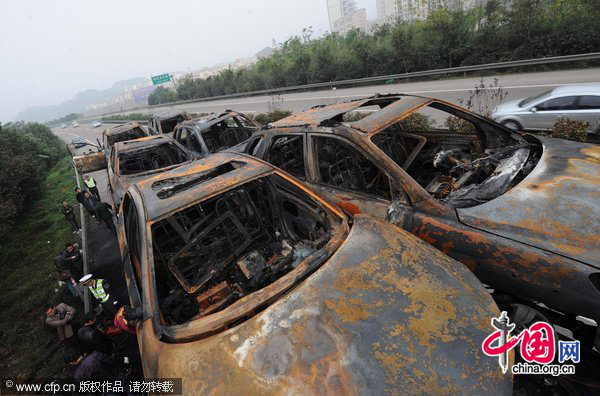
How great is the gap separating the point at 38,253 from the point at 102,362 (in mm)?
6199

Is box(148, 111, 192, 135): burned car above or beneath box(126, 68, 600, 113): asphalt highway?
above

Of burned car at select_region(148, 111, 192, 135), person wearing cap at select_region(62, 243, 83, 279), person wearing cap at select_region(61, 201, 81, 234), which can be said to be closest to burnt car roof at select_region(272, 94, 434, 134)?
person wearing cap at select_region(62, 243, 83, 279)

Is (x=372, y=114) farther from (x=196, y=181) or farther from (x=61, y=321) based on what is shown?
(x=61, y=321)

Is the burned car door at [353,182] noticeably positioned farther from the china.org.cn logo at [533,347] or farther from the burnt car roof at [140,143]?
the burnt car roof at [140,143]

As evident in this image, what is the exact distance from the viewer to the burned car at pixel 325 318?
5.09 feet

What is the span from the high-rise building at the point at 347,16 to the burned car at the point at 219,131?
235 ft

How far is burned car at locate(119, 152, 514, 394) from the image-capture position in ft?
5.09

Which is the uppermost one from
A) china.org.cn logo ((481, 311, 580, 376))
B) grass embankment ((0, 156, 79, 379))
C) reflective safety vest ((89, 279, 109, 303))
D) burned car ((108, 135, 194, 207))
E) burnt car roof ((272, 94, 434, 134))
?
burnt car roof ((272, 94, 434, 134))

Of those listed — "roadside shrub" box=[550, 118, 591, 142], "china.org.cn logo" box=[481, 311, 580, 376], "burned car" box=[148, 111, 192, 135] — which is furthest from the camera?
"burned car" box=[148, 111, 192, 135]

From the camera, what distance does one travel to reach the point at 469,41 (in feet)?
52.6

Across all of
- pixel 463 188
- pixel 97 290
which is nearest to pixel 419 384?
pixel 463 188

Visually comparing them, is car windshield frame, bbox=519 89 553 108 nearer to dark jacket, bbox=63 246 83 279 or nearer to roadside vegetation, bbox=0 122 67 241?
dark jacket, bbox=63 246 83 279

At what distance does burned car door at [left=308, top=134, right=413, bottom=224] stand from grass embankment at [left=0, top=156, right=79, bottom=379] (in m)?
4.01

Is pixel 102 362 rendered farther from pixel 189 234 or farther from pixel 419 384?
pixel 419 384
